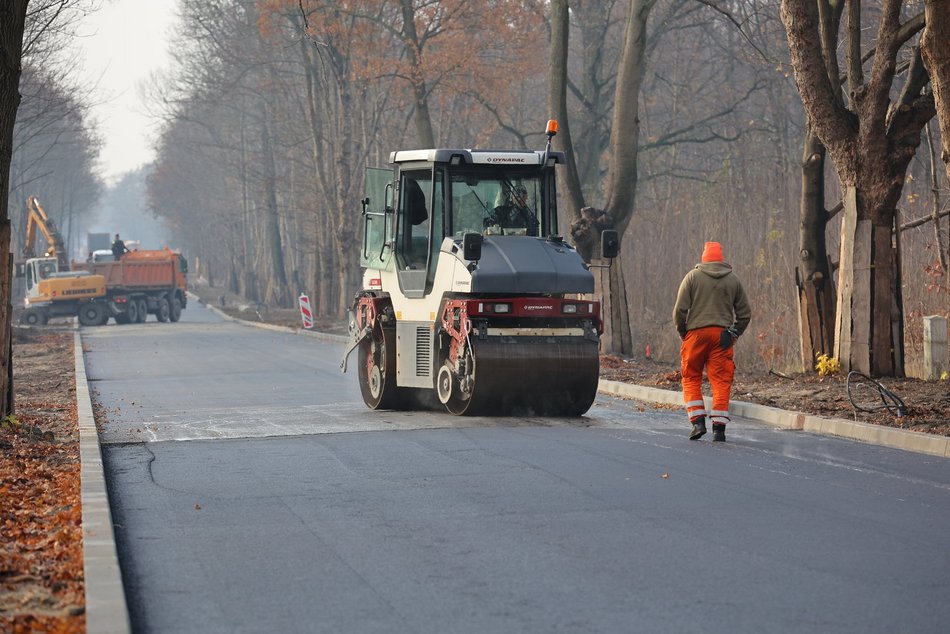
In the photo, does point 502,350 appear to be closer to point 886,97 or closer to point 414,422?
point 414,422

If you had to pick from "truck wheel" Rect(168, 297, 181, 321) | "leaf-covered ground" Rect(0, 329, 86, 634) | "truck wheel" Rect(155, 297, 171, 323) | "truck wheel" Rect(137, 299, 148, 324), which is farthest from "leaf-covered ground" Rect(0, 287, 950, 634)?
"truck wheel" Rect(168, 297, 181, 321)

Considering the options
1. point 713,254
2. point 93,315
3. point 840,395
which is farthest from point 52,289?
point 713,254

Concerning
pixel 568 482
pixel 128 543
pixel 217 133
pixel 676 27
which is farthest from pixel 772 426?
pixel 217 133

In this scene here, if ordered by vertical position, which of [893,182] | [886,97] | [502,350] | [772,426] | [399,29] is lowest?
[772,426]

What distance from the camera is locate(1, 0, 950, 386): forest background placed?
26719mm

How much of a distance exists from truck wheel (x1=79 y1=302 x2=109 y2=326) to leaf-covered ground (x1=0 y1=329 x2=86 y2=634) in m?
34.5

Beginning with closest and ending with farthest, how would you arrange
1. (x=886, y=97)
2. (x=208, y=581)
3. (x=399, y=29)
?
(x=208, y=581)
(x=886, y=97)
(x=399, y=29)

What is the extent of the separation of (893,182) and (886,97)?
107cm

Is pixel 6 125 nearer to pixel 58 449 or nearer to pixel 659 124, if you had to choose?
pixel 58 449

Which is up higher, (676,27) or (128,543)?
(676,27)

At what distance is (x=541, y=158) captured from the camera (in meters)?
15.6

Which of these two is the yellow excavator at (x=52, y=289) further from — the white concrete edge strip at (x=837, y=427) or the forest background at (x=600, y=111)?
the white concrete edge strip at (x=837, y=427)

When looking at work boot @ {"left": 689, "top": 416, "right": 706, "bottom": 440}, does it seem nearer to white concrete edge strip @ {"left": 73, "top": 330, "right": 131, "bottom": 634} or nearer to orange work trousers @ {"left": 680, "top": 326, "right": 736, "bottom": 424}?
orange work trousers @ {"left": 680, "top": 326, "right": 736, "bottom": 424}

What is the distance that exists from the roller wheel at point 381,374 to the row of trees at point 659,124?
4058 millimetres
